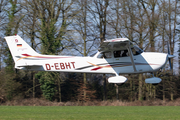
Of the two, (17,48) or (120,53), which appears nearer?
(120,53)

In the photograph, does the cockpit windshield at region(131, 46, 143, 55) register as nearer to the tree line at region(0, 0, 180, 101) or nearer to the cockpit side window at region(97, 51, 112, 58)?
the cockpit side window at region(97, 51, 112, 58)

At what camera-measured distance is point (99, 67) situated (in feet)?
54.2

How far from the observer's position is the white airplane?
51.9ft

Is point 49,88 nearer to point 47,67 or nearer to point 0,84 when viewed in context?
point 0,84

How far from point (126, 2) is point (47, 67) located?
17.2 meters

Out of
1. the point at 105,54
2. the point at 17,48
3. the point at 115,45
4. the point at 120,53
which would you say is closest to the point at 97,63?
the point at 105,54

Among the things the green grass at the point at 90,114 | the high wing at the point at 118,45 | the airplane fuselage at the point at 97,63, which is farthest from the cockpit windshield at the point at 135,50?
the green grass at the point at 90,114

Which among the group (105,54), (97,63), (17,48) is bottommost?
(97,63)

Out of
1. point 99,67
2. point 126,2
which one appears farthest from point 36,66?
point 126,2

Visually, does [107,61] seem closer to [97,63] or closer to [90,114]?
[97,63]

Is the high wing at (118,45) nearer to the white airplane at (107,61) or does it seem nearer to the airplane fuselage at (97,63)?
the white airplane at (107,61)

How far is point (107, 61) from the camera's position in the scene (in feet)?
53.6

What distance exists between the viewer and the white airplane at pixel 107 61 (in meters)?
15.8

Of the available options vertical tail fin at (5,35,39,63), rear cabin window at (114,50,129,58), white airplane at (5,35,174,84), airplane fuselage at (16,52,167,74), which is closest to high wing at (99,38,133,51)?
white airplane at (5,35,174,84)
